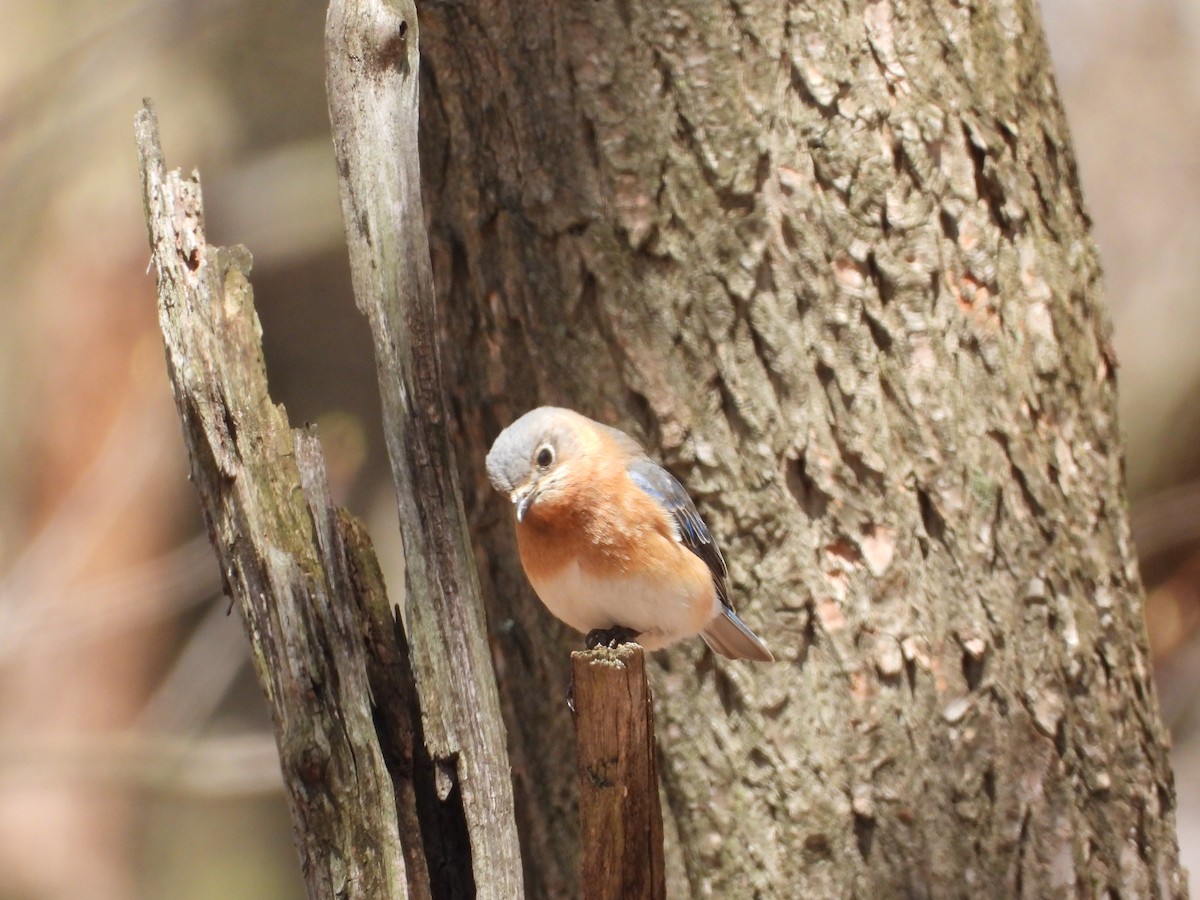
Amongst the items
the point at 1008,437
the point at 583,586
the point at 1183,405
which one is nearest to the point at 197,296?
the point at 583,586

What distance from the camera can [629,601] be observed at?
273 centimetres

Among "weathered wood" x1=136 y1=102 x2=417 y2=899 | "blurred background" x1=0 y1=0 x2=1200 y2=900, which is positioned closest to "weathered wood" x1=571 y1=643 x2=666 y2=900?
"weathered wood" x1=136 y1=102 x2=417 y2=899

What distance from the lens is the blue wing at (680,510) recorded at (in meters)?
2.81

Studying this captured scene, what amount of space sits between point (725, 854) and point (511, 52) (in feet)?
7.18

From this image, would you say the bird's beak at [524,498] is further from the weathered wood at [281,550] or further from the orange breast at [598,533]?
the weathered wood at [281,550]

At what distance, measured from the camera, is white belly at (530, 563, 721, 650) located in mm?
2707

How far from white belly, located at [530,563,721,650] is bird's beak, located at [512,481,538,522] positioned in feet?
0.53

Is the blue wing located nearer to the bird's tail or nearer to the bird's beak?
the bird's tail

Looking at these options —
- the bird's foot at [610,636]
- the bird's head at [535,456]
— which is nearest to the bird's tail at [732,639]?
the bird's foot at [610,636]

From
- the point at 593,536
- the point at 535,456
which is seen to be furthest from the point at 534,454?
the point at 593,536

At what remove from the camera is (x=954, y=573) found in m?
3.05

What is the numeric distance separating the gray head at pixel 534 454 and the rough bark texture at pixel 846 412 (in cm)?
41

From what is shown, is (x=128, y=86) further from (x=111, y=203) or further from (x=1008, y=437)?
(x=1008, y=437)

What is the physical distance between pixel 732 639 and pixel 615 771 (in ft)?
2.28
